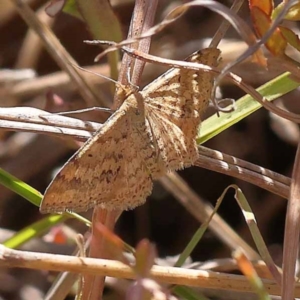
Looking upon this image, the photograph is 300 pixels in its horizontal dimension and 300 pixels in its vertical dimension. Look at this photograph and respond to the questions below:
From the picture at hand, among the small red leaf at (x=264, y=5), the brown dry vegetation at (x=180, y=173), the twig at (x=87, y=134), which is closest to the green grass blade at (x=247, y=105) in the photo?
the twig at (x=87, y=134)

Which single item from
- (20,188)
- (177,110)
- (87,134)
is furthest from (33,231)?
(177,110)

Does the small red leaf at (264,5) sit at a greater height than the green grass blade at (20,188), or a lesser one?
greater

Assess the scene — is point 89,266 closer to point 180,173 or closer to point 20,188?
point 20,188

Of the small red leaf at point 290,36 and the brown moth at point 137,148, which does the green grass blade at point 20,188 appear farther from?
the small red leaf at point 290,36

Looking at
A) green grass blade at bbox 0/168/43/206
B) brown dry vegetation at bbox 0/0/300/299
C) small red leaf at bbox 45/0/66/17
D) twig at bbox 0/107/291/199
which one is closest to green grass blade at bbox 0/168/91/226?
green grass blade at bbox 0/168/43/206

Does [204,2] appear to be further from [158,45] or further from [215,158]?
[158,45]

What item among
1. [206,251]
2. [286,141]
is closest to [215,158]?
[206,251]

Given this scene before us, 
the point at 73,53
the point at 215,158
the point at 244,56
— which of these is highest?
the point at 73,53
